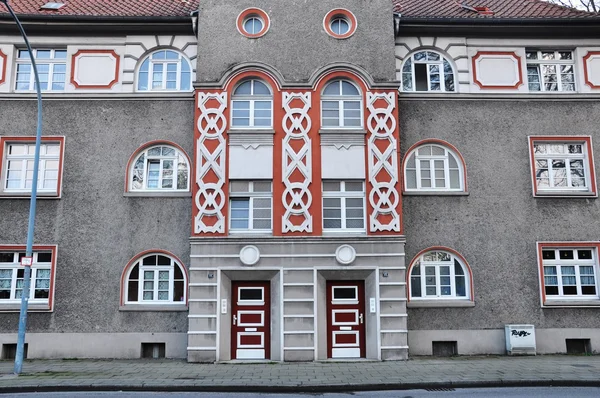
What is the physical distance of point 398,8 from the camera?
1827 centimetres

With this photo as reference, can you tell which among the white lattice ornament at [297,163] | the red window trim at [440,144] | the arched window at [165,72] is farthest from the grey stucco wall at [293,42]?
the red window trim at [440,144]

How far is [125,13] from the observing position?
17.4 m

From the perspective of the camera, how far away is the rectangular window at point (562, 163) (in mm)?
17000

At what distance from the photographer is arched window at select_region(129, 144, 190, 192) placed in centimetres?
1670

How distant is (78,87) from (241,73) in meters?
5.19

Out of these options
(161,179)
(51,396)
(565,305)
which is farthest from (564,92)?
(51,396)

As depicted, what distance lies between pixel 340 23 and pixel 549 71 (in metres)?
6.97

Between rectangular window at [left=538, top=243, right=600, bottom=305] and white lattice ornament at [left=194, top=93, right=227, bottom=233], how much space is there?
31.9 feet

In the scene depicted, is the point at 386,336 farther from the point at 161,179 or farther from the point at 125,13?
the point at 125,13

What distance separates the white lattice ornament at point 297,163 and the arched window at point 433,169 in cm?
323

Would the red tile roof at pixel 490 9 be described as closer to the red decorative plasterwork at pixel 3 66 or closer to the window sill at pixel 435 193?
the window sill at pixel 435 193

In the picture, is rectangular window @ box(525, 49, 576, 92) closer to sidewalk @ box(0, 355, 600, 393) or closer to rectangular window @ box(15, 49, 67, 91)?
sidewalk @ box(0, 355, 600, 393)

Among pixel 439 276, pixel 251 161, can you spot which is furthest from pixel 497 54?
pixel 251 161

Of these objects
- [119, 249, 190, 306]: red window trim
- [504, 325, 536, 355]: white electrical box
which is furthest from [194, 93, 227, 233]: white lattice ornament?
[504, 325, 536, 355]: white electrical box
